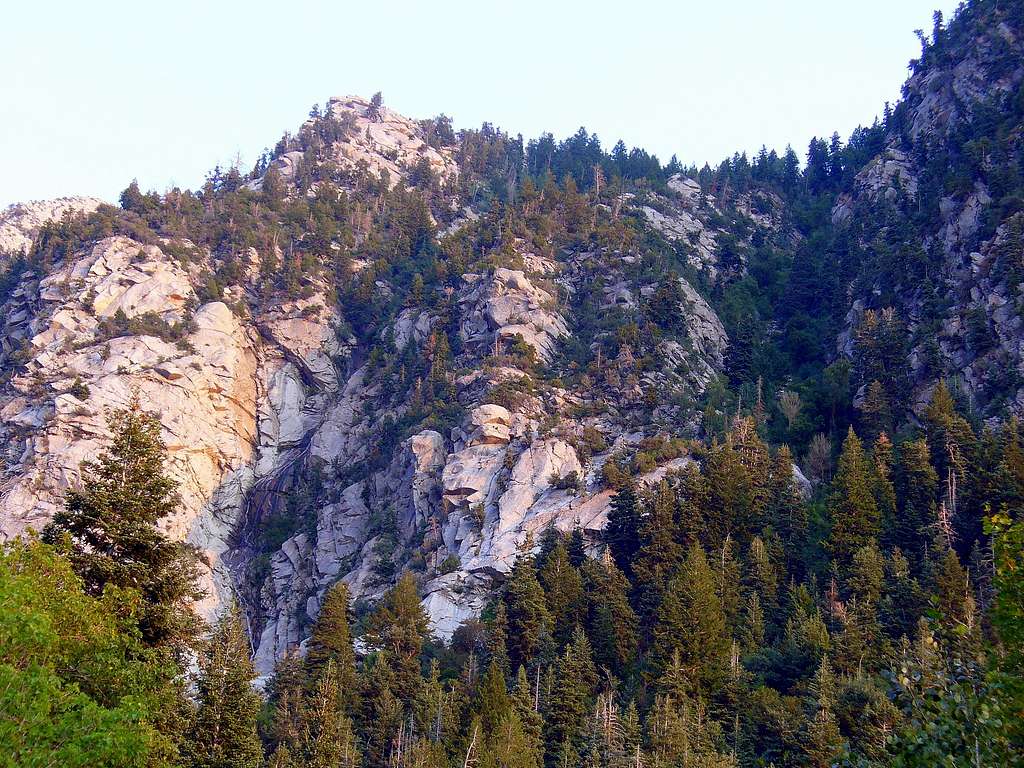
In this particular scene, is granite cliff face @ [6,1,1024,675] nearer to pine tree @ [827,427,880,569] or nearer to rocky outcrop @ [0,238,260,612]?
rocky outcrop @ [0,238,260,612]

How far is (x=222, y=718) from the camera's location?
29.6 meters

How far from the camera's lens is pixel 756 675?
167 feet

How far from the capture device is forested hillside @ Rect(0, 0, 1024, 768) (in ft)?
92.9

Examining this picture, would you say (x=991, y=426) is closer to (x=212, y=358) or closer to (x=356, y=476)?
(x=356, y=476)

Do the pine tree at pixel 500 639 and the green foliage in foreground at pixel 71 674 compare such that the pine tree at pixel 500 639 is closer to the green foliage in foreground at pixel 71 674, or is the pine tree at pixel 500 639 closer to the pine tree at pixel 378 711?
the pine tree at pixel 378 711

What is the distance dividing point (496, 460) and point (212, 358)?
3446 centimetres

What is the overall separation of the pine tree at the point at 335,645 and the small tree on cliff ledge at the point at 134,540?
Result: 88.5 feet

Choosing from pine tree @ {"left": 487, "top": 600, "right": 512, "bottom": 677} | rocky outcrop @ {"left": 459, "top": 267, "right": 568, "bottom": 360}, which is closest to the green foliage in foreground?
pine tree @ {"left": 487, "top": 600, "right": 512, "bottom": 677}

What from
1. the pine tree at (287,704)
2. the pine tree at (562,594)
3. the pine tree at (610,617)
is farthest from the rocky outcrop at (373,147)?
the pine tree at (287,704)

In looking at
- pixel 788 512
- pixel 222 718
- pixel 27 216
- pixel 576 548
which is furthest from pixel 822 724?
pixel 27 216

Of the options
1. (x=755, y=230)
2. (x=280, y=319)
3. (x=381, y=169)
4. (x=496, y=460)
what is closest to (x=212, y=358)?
(x=280, y=319)

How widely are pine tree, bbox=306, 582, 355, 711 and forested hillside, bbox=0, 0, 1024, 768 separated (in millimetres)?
232

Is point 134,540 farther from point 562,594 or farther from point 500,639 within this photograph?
point 562,594

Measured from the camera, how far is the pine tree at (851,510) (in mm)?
57906
